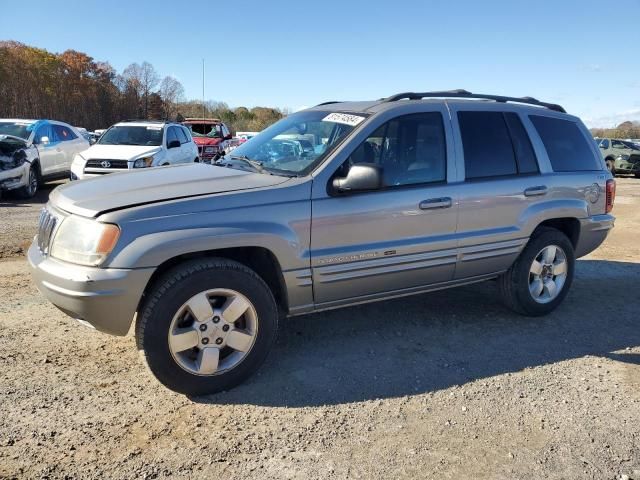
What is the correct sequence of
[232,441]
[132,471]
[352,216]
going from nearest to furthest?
[132,471] → [232,441] → [352,216]

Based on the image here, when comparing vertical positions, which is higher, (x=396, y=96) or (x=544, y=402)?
(x=396, y=96)

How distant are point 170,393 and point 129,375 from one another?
0.38m

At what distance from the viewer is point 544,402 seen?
3441mm

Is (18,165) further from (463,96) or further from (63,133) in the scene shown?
(463,96)

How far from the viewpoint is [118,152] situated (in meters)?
11.1

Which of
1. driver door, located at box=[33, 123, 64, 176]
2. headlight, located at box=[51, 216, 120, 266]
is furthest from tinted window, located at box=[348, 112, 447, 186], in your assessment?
driver door, located at box=[33, 123, 64, 176]

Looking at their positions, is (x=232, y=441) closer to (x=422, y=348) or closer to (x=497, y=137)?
(x=422, y=348)

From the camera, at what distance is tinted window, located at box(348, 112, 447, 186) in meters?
3.97

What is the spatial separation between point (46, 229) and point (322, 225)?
1787mm

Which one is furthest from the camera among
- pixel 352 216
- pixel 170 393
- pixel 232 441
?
pixel 352 216

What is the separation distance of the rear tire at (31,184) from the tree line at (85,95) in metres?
33.4

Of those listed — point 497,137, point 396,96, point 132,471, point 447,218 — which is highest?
point 396,96

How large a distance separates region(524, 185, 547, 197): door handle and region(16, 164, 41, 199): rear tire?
10339 mm

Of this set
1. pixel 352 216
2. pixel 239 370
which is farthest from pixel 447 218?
pixel 239 370
